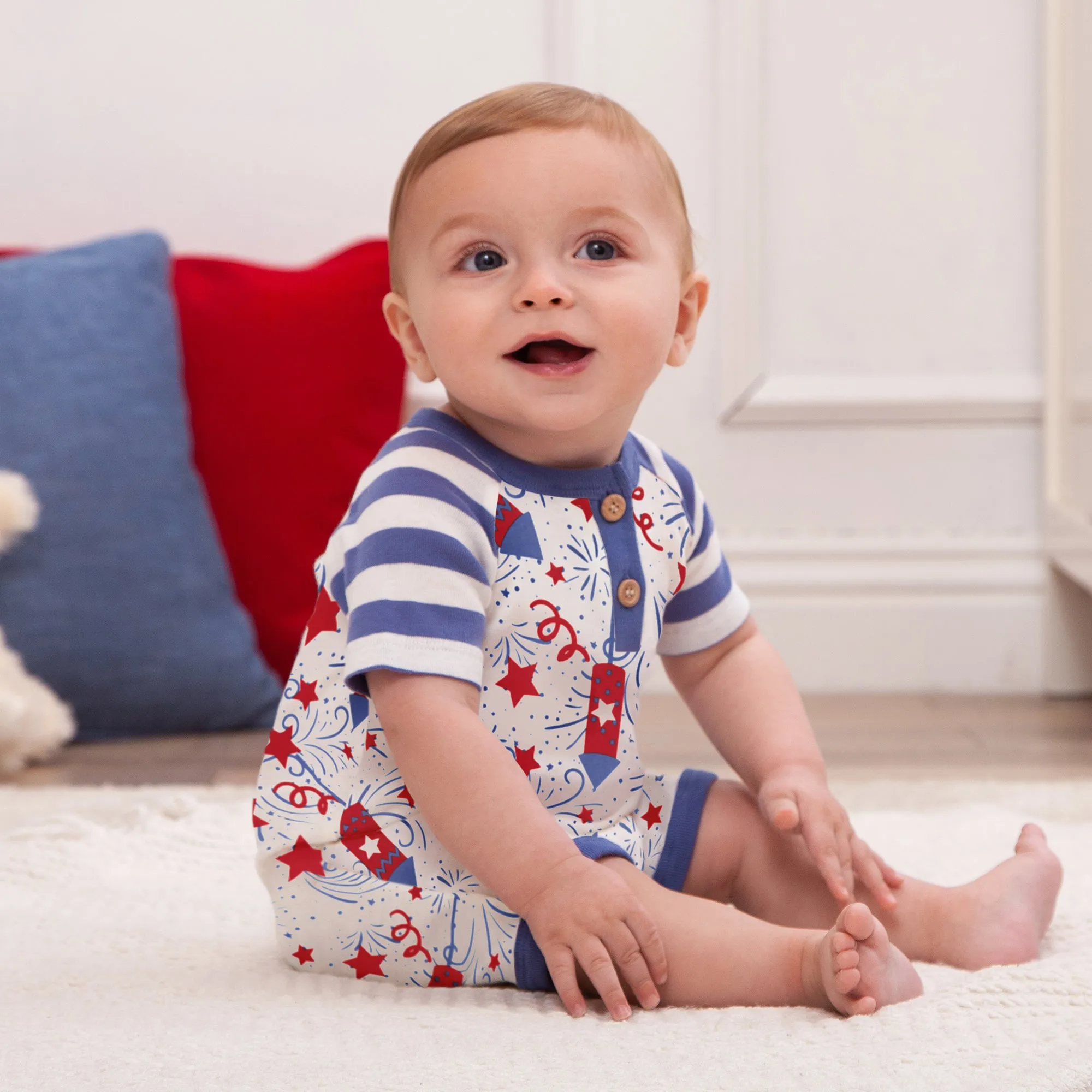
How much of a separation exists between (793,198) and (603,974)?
3.83 feet

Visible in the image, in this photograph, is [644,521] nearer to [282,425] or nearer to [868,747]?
[868,747]

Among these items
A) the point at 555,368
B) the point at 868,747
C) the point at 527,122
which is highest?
the point at 527,122

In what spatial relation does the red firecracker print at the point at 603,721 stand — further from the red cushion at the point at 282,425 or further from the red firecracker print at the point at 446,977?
the red cushion at the point at 282,425

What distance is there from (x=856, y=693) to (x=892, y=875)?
35.1 inches

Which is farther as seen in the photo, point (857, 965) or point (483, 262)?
point (483, 262)

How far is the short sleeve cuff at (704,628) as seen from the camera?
804 millimetres

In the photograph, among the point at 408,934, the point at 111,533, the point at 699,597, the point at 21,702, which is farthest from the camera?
the point at 111,533

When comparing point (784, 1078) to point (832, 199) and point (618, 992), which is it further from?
point (832, 199)

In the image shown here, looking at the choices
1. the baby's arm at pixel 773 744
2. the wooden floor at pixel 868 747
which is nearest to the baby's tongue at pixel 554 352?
the baby's arm at pixel 773 744

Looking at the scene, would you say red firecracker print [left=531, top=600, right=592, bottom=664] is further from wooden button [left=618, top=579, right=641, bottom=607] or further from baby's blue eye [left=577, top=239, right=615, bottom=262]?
baby's blue eye [left=577, top=239, right=615, bottom=262]

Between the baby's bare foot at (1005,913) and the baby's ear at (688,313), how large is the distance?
0.31 meters

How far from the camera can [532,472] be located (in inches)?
28.2

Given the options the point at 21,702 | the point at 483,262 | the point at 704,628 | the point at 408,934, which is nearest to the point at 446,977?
the point at 408,934

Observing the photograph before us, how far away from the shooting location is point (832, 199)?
1590 mm
